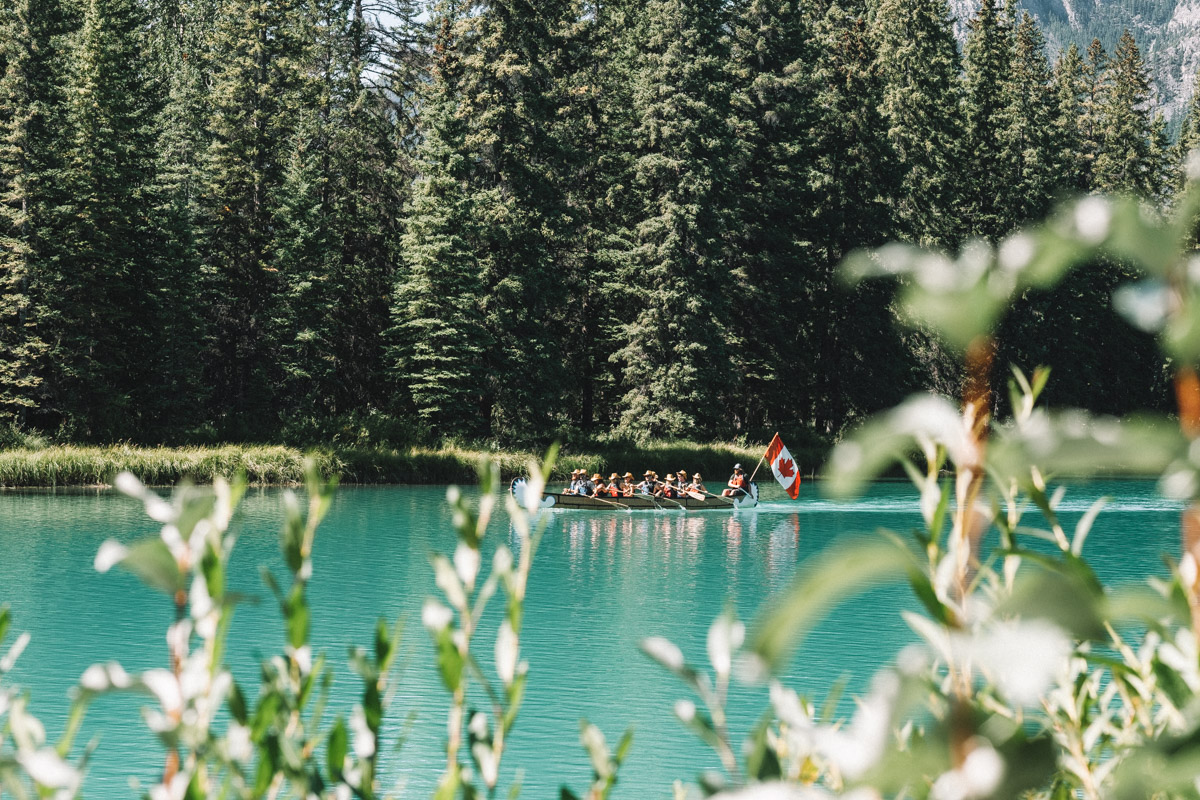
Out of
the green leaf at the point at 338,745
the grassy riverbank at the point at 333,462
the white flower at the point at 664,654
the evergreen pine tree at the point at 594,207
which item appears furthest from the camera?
the evergreen pine tree at the point at 594,207

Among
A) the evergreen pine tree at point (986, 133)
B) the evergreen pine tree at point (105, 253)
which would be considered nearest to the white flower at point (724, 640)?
the evergreen pine tree at point (105, 253)

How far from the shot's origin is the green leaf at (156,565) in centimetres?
87

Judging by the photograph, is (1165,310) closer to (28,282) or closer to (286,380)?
(28,282)

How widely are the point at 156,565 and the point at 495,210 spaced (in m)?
37.9

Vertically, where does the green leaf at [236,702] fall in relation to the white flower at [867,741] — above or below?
below

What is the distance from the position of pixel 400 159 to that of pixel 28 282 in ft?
49.7

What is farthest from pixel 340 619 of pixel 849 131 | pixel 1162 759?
pixel 849 131

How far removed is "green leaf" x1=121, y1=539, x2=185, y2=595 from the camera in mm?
871

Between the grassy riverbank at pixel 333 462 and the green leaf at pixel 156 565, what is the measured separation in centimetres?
2502

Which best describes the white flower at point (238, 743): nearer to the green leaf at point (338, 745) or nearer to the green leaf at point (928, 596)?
the green leaf at point (338, 745)

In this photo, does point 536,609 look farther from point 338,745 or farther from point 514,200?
point 514,200

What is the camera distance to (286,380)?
128 ft

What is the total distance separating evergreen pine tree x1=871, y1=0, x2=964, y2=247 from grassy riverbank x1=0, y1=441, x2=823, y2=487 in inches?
508

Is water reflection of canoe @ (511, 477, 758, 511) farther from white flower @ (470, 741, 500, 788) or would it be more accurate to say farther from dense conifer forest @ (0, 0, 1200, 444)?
white flower @ (470, 741, 500, 788)
